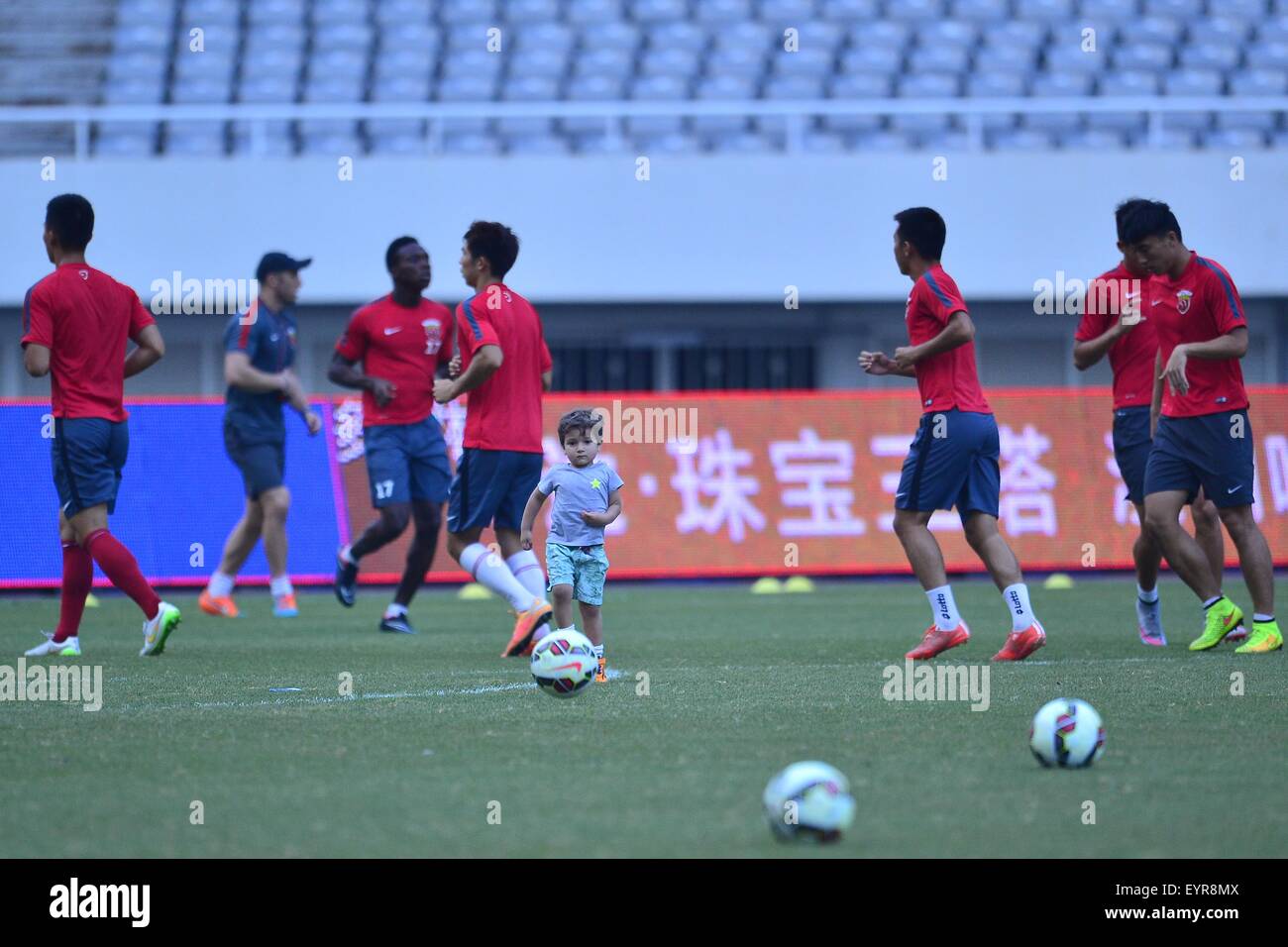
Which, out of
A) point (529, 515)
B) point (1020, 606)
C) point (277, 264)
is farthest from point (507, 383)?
point (277, 264)

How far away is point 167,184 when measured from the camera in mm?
18594

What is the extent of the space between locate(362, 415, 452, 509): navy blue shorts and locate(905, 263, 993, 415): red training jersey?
3340mm

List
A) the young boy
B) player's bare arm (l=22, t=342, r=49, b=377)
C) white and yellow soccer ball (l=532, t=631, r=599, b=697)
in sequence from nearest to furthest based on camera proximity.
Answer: white and yellow soccer ball (l=532, t=631, r=599, b=697) → the young boy → player's bare arm (l=22, t=342, r=49, b=377)

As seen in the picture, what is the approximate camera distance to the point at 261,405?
11.8 metres

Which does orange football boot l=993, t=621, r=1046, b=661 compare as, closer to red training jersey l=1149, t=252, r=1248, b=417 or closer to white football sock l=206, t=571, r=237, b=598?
red training jersey l=1149, t=252, r=1248, b=417

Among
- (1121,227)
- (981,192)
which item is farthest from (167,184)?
(1121,227)

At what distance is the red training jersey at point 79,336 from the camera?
8359 mm

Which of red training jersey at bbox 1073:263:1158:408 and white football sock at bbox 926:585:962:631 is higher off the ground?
red training jersey at bbox 1073:263:1158:408

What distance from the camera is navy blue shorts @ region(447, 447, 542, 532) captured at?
8.69 m

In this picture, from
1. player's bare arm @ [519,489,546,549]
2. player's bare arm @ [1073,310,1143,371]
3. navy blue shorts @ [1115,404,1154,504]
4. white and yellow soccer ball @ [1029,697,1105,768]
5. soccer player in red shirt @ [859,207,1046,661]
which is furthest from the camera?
navy blue shorts @ [1115,404,1154,504]

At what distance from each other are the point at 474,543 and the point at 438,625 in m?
2.38

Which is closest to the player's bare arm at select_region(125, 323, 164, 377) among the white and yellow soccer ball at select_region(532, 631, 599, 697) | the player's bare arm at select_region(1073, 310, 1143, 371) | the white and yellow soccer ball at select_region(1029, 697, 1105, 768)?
the white and yellow soccer ball at select_region(532, 631, 599, 697)

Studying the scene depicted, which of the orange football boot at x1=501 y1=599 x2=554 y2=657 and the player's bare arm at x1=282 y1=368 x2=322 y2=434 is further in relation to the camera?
the player's bare arm at x1=282 y1=368 x2=322 y2=434
